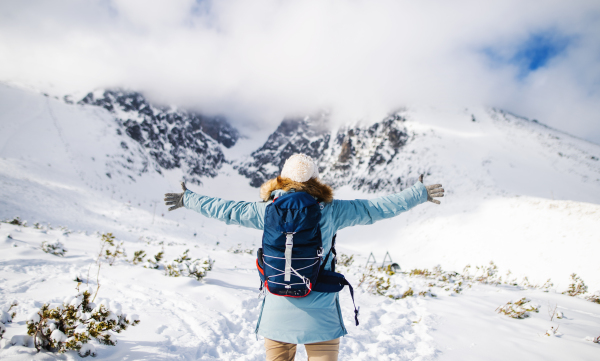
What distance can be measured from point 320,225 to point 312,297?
54 centimetres

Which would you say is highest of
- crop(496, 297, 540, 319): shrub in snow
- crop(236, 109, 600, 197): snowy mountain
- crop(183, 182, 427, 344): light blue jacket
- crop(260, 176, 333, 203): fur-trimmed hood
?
crop(236, 109, 600, 197): snowy mountain

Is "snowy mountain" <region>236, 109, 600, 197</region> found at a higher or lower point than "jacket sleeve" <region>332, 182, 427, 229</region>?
higher

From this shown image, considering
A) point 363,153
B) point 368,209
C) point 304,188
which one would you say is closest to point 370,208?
point 368,209

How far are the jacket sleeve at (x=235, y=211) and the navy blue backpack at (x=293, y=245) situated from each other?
0.29 meters

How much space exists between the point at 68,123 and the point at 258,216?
119 ft

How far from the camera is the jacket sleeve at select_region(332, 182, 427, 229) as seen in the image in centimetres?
206

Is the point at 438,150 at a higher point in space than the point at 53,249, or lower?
higher

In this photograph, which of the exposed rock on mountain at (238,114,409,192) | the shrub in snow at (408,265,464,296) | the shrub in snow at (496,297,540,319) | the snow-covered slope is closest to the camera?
the shrub in snow at (496,297,540,319)

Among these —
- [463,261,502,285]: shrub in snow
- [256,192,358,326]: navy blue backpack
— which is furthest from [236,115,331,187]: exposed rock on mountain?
[256,192,358,326]: navy blue backpack

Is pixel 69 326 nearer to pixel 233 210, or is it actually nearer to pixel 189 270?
pixel 233 210

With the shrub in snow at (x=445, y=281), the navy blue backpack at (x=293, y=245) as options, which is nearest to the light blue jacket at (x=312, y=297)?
the navy blue backpack at (x=293, y=245)

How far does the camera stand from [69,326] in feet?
6.89

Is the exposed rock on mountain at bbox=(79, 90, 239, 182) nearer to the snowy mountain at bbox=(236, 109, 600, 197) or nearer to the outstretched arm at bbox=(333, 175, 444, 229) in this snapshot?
the snowy mountain at bbox=(236, 109, 600, 197)

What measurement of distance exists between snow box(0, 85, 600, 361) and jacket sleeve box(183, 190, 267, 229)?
1.21 metres
